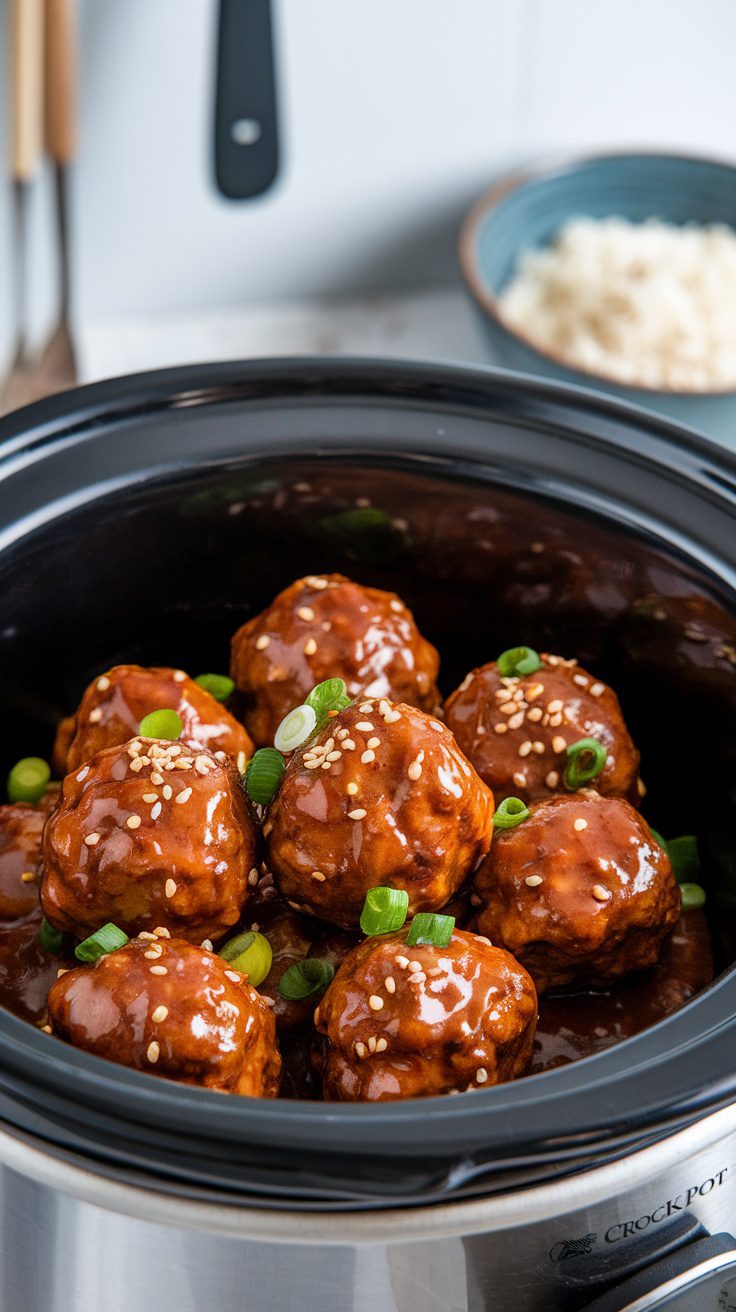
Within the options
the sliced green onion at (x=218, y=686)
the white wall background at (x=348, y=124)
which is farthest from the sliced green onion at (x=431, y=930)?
the white wall background at (x=348, y=124)

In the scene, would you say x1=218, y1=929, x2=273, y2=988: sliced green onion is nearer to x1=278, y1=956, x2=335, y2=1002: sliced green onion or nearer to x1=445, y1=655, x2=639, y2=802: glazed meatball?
x1=278, y1=956, x2=335, y2=1002: sliced green onion

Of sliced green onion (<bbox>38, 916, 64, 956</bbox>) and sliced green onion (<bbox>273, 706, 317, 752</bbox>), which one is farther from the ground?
sliced green onion (<bbox>273, 706, 317, 752</bbox>)

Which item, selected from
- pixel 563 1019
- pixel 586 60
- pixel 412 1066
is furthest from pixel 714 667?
pixel 586 60

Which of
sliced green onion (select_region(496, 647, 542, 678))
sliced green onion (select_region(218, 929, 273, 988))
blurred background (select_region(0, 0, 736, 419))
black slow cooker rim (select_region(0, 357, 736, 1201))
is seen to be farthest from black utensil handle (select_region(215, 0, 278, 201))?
black slow cooker rim (select_region(0, 357, 736, 1201))

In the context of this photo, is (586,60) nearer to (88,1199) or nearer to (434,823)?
(434,823)

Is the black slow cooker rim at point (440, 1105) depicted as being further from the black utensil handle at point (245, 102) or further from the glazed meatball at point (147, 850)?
the black utensil handle at point (245, 102)
